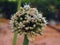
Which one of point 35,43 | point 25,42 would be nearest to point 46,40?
point 35,43

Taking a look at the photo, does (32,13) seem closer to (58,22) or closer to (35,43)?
(35,43)

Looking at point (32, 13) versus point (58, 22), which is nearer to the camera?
point (32, 13)

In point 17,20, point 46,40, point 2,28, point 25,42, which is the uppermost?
point 2,28

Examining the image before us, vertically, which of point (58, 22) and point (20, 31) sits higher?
point (58, 22)

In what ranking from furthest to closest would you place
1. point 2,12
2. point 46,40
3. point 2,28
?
point 2,12 → point 2,28 → point 46,40

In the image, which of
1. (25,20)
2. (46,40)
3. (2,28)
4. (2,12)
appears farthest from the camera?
(2,12)

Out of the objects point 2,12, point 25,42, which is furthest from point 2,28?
point 25,42

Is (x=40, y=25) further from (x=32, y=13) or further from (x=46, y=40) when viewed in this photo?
(x=46, y=40)
